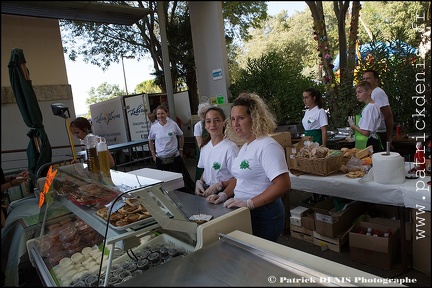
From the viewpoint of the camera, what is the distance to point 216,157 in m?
2.53

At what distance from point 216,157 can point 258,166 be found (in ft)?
2.13

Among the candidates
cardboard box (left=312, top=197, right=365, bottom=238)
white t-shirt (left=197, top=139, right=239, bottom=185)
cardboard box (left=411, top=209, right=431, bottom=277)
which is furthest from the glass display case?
cardboard box (left=312, top=197, right=365, bottom=238)

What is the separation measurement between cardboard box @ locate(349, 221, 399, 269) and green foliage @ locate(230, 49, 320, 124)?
13.8 feet

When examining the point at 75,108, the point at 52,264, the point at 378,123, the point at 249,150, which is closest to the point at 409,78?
the point at 378,123

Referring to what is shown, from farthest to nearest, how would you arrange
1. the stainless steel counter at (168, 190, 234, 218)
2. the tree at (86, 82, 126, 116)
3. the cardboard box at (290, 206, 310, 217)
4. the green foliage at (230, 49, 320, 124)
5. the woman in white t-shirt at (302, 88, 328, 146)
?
the tree at (86, 82, 126, 116) → the green foliage at (230, 49, 320, 124) → the woman in white t-shirt at (302, 88, 328, 146) → the cardboard box at (290, 206, 310, 217) → the stainless steel counter at (168, 190, 234, 218)

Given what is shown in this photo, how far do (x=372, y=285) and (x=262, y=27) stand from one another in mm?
1064

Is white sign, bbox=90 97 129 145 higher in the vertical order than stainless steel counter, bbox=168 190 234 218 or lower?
higher

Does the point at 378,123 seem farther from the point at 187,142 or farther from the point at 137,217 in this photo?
the point at 187,142

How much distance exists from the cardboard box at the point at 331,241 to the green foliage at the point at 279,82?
388 cm

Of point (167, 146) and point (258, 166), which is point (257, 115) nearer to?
point (258, 166)

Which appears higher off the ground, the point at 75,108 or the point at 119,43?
the point at 119,43

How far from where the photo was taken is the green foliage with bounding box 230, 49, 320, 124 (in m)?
6.89

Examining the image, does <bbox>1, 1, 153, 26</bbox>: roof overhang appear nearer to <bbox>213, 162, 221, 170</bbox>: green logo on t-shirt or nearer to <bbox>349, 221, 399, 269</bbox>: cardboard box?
<bbox>213, 162, 221, 170</bbox>: green logo on t-shirt

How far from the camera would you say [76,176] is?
7.43ft
